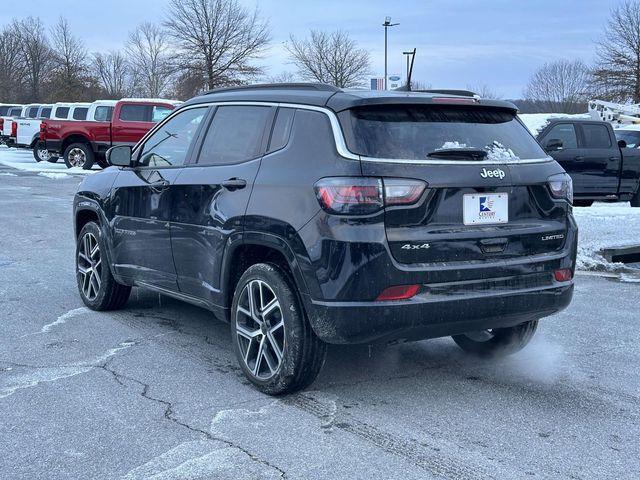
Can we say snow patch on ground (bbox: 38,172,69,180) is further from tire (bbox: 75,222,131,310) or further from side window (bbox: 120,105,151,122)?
tire (bbox: 75,222,131,310)

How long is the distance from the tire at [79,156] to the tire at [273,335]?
68.2 feet

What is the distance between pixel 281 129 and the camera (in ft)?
14.9

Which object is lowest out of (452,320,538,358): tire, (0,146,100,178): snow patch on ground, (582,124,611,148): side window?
(452,320,538,358): tire

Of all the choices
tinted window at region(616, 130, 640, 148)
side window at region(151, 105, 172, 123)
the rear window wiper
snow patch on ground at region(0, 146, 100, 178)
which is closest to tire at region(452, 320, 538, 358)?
the rear window wiper

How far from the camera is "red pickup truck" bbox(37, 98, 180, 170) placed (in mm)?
23062

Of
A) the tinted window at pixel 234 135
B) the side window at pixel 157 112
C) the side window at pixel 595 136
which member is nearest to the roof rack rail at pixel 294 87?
the tinted window at pixel 234 135

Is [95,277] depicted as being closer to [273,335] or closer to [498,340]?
[273,335]

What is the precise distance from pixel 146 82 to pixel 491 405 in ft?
218

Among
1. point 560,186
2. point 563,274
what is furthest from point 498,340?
point 560,186

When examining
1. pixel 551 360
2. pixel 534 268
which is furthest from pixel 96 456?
pixel 551 360

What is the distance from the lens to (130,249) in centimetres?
586

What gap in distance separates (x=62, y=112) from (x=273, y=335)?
24.6 m

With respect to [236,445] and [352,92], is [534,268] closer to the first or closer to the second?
[352,92]

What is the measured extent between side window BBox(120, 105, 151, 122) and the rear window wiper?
1994cm
